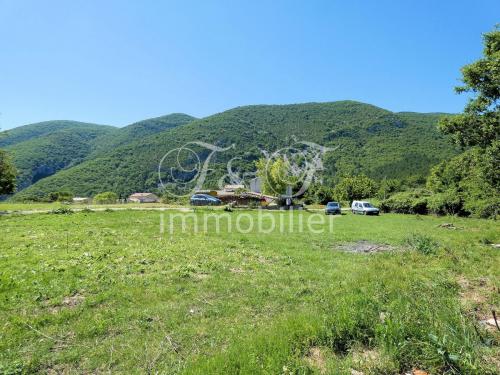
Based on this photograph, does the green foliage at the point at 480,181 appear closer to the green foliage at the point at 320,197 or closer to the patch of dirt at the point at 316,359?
the patch of dirt at the point at 316,359

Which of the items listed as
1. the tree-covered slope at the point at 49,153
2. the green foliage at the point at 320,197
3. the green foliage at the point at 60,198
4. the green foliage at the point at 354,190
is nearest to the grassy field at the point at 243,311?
the green foliage at the point at 60,198

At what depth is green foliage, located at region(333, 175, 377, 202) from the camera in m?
72.7

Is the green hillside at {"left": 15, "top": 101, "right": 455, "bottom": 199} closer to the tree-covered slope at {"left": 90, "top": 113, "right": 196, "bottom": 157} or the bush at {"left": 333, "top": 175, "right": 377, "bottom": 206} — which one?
the bush at {"left": 333, "top": 175, "right": 377, "bottom": 206}

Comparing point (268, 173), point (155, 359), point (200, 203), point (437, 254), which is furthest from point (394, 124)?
point (155, 359)

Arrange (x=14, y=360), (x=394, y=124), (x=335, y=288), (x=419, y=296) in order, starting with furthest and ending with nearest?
(x=394, y=124), (x=335, y=288), (x=419, y=296), (x=14, y=360)

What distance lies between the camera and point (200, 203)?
1721 inches

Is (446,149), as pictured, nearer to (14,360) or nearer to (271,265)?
(271,265)

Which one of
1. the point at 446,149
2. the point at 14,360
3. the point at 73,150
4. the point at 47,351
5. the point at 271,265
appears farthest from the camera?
the point at 73,150

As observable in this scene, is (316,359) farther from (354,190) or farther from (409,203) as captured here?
(354,190)

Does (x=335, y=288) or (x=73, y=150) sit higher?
(x=73, y=150)

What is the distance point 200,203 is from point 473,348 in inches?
A: 1632

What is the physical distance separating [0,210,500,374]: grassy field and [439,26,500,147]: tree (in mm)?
9033

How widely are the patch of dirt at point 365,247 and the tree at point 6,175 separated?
119ft

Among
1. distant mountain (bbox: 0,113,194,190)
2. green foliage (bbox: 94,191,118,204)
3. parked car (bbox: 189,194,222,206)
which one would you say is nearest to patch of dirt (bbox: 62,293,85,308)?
parked car (bbox: 189,194,222,206)
